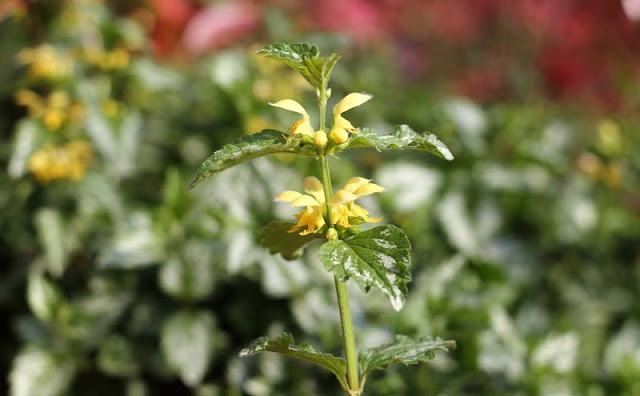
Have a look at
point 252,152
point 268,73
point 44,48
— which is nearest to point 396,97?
point 268,73

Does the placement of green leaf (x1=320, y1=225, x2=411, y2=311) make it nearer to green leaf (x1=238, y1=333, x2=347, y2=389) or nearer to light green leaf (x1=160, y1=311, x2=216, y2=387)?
green leaf (x1=238, y1=333, x2=347, y2=389)

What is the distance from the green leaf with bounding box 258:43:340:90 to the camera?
605 millimetres

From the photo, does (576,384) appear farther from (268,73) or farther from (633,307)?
(268,73)

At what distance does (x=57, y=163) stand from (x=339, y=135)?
0.87m

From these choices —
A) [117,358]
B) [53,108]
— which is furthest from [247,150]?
[53,108]

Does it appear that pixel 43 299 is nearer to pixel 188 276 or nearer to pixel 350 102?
pixel 188 276

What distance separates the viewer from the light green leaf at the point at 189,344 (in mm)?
1184

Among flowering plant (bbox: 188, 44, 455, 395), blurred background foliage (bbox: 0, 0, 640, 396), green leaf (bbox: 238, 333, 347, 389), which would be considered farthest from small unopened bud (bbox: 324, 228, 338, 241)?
blurred background foliage (bbox: 0, 0, 640, 396)

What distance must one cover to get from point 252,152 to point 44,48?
3.34 feet

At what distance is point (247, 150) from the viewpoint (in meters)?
0.61

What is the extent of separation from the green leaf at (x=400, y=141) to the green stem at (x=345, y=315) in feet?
0.09

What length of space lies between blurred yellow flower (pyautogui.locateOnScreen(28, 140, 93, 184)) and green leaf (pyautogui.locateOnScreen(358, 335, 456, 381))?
2.62 ft

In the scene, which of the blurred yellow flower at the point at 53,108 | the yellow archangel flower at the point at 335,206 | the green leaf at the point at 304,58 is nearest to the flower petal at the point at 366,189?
the yellow archangel flower at the point at 335,206

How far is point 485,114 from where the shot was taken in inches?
75.0
